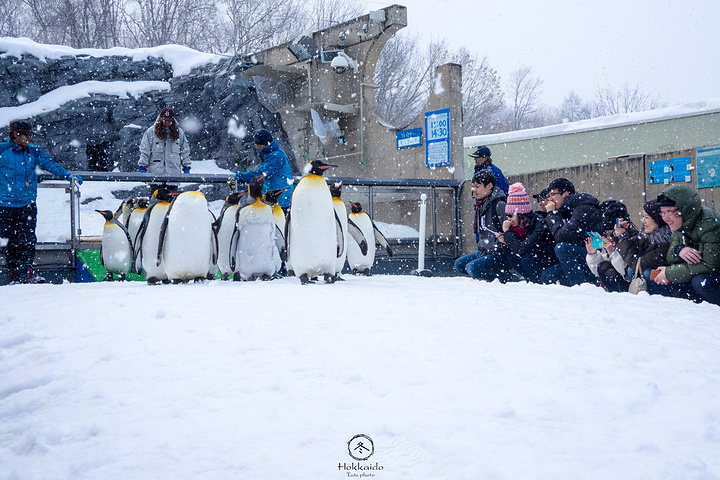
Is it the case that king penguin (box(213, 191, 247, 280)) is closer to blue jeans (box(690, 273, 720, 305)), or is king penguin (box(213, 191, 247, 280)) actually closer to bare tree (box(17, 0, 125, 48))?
blue jeans (box(690, 273, 720, 305))

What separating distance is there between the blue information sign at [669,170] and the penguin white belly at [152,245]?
4.76 meters

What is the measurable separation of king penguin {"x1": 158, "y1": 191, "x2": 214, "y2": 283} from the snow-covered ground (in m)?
1.87

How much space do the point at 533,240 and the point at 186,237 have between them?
9.45ft

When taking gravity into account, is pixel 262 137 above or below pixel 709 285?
above

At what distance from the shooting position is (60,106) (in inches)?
557

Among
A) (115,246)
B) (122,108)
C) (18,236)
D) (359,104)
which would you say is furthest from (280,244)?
(122,108)

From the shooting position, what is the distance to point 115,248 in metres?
6.08

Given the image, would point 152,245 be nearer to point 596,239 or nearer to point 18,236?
point 18,236

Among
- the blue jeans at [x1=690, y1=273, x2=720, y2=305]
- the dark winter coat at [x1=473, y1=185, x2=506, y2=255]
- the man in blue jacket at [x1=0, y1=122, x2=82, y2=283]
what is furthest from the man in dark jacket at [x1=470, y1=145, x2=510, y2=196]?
the man in blue jacket at [x1=0, y1=122, x2=82, y2=283]

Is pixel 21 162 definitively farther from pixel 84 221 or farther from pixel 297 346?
pixel 297 346

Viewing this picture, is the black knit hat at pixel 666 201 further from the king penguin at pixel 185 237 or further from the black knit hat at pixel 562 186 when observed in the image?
the king penguin at pixel 185 237

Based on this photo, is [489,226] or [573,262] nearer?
[573,262]

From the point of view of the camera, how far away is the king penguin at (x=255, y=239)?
16.5 ft

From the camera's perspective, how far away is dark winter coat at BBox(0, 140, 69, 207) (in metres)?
5.69
